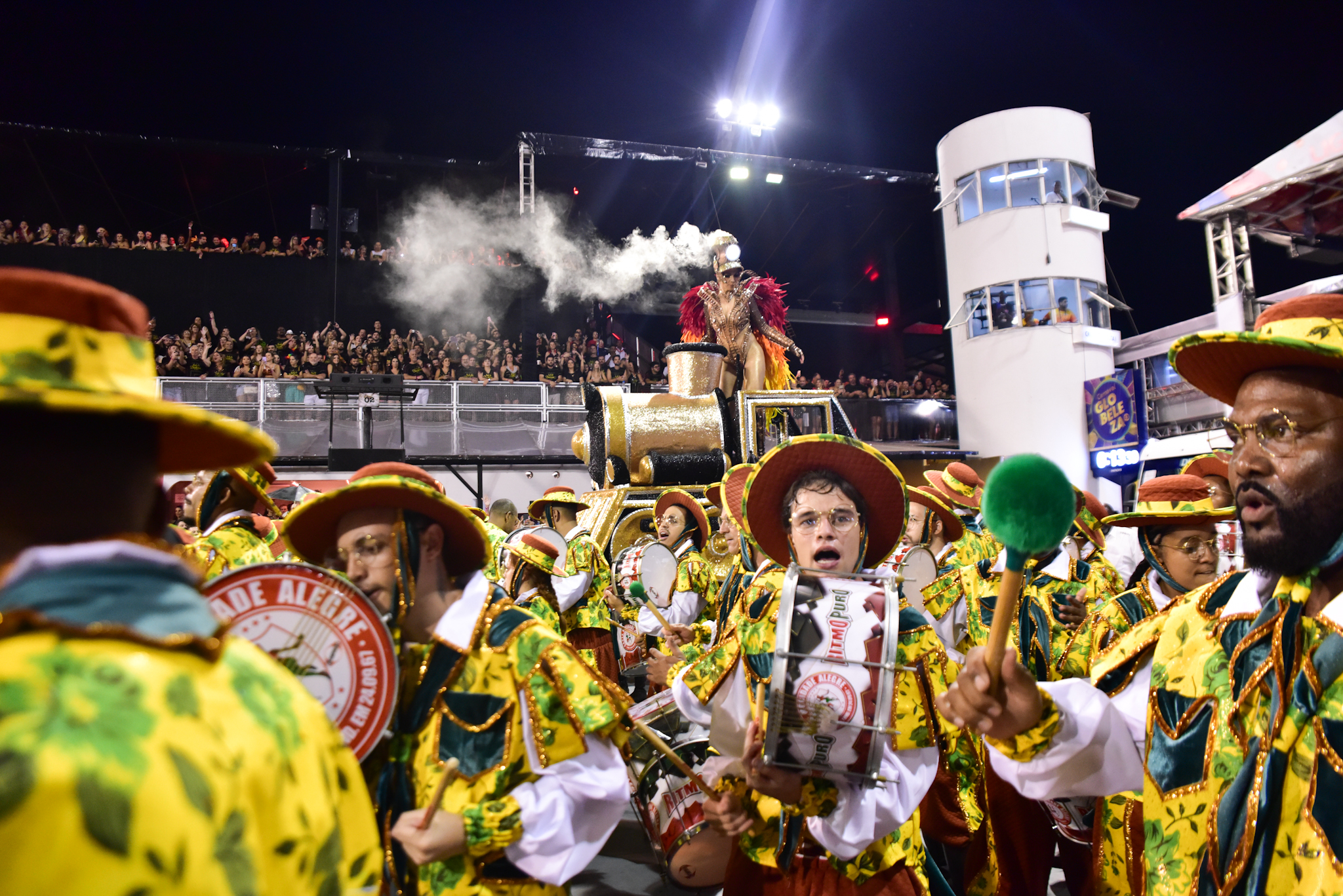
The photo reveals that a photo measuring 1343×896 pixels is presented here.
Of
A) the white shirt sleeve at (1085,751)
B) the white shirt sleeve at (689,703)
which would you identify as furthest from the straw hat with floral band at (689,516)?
the white shirt sleeve at (1085,751)

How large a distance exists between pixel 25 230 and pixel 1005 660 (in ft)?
81.3

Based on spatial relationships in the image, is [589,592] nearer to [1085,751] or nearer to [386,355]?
[1085,751]

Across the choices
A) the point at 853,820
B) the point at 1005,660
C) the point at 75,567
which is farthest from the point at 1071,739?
the point at 75,567

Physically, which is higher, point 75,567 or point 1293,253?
point 1293,253

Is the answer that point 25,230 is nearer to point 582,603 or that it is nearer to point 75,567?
point 582,603

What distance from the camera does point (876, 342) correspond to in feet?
101

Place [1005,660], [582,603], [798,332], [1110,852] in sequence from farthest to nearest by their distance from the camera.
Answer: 1. [798,332]
2. [582,603]
3. [1110,852]
4. [1005,660]

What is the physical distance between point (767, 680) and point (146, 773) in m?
2.01

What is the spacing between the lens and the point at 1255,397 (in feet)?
5.62

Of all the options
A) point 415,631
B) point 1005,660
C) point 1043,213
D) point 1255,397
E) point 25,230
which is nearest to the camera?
point 1005,660

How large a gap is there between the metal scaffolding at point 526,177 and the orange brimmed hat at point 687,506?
15.1 m

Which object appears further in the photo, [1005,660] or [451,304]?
[451,304]

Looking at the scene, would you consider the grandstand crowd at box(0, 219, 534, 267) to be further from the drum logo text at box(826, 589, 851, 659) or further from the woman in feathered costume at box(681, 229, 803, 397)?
the drum logo text at box(826, 589, 851, 659)

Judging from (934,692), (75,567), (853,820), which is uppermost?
(75,567)
